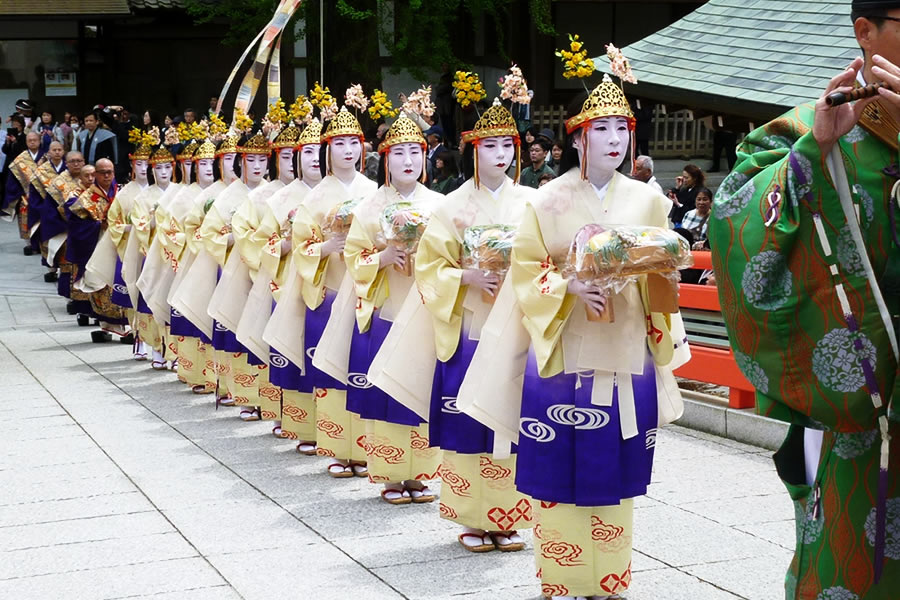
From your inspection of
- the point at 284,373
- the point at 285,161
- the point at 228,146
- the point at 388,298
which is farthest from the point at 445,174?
the point at 388,298

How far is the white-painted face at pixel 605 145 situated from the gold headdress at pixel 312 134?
3912mm

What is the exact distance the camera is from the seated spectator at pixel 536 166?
12.6 m

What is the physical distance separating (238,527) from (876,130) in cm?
482

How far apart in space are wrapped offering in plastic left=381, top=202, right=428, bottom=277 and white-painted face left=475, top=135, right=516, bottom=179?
688 mm

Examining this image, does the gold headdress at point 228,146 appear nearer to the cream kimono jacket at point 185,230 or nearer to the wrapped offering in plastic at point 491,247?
the cream kimono jacket at point 185,230

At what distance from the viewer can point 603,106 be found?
5328mm

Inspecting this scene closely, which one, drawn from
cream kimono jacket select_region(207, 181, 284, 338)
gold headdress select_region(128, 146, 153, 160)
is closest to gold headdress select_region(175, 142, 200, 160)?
gold headdress select_region(128, 146, 153, 160)

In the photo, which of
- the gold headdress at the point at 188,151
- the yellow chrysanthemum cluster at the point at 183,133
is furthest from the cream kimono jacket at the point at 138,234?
the yellow chrysanthemum cluster at the point at 183,133

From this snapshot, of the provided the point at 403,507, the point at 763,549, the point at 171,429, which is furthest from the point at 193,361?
the point at 763,549

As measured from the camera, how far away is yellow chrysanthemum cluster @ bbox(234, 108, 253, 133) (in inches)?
421

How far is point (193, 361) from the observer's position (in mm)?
11727

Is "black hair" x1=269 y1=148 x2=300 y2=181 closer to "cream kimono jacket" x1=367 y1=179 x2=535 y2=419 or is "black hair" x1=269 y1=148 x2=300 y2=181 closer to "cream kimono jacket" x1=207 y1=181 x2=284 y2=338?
"cream kimono jacket" x1=207 y1=181 x2=284 y2=338

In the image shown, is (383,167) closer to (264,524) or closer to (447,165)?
(264,524)

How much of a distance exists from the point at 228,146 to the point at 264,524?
5.05m
